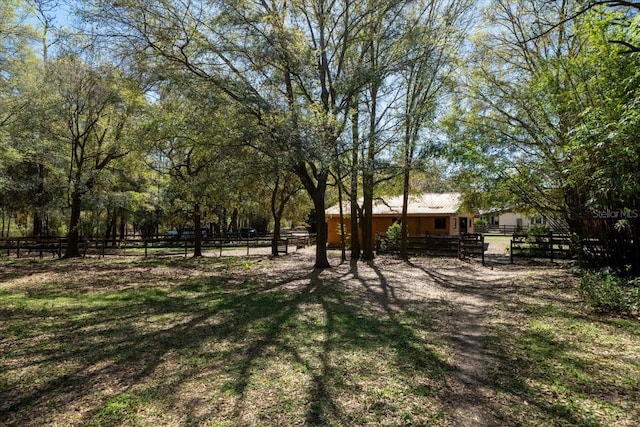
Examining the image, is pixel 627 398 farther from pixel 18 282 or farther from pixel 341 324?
pixel 18 282

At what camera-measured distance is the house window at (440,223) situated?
24.0 metres

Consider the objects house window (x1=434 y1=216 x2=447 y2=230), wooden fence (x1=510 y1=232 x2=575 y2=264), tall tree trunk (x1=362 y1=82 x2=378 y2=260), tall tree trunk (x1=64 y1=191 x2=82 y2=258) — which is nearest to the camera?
tall tree trunk (x1=362 y1=82 x2=378 y2=260)

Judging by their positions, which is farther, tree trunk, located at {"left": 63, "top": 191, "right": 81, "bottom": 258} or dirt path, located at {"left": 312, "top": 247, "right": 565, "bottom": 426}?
tree trunk, located at {"left": 63, "top": 191, "right": 81, "bottom": 258}

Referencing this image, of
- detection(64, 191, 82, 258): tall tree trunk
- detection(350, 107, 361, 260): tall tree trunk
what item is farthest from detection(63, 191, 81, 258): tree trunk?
detection(350, 107, 361, 260): tall tree trunk

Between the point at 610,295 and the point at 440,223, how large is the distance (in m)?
17.3

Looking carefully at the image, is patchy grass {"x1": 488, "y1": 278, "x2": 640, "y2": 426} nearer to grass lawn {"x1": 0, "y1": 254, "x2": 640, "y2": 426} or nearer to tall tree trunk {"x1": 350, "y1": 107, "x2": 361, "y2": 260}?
grass lawn {"x1": 0, "y1": 254, "x2": 640, "y2": 426}

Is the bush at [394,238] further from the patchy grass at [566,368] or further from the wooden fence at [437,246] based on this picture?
the patchy grass at [566,368]

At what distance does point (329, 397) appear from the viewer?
12.0 feet

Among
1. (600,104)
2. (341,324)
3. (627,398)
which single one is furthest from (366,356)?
(600,104)

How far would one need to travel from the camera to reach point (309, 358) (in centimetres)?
475

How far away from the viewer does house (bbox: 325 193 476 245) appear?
2380cm

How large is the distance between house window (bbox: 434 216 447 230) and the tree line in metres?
7.48

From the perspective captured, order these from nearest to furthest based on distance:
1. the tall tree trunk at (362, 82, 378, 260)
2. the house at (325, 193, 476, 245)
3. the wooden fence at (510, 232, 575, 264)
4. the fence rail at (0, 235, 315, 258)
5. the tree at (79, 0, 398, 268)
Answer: the tree at (79, 0, 398, 268) < the tall tree trunk at (362, 82, 378, 260) < the wooden fence at (510, 232, 575, 264) < the fence rail at (0, 235, 315, 258) < the house at (325, 193, 476, 245)

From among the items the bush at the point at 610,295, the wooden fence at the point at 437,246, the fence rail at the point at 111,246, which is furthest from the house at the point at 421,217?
the bush at the point at 610,295
